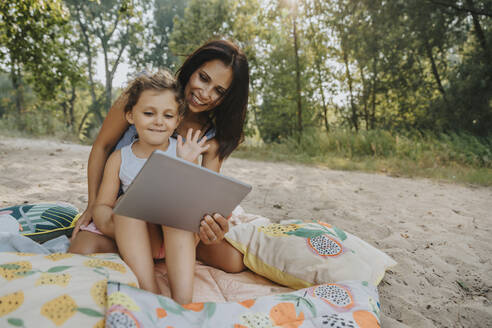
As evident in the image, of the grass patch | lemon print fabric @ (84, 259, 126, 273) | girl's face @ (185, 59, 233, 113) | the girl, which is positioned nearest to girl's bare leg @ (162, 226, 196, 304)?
the girl

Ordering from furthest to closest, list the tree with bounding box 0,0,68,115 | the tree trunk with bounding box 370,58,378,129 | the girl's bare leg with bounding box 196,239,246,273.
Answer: the tree trunk with bounding box 370,58,378,129, the tree with bounding box 0,0,68,115, the girl's bare leg with bounding box 196,239,246,273

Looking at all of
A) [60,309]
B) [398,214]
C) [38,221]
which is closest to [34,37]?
[38,221]

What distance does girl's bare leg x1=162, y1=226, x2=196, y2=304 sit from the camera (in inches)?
54.2

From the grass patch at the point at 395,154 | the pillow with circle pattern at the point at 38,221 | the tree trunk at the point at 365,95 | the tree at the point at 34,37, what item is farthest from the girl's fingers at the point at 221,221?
the tree trunk at the point at 365,95

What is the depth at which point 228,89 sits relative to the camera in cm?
192

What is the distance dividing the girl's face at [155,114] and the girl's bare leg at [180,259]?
49cm

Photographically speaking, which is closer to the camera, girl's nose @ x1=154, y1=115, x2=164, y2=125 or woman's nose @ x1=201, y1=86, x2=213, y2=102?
girl's nose @ x1=154, y1=115, x2=164, y2=125

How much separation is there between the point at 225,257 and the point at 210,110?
99cm

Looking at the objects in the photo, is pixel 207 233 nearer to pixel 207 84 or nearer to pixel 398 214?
pixel 207 84

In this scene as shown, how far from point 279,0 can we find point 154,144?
8768 millimetres

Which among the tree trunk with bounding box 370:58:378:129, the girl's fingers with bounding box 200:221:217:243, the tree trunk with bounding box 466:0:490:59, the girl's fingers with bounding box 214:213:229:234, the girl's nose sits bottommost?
the girl's fingers with bounding box 200:221:217:243

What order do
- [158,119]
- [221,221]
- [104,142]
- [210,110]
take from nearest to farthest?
[221,221]
[158,119]
[104,142]
[210,110]

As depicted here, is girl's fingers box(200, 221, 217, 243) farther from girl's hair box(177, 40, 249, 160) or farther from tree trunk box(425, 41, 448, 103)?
tree trunk box(425, 41, 448, 103)

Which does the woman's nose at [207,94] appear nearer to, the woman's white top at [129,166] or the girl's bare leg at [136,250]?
the woman's white top at [129,166]
